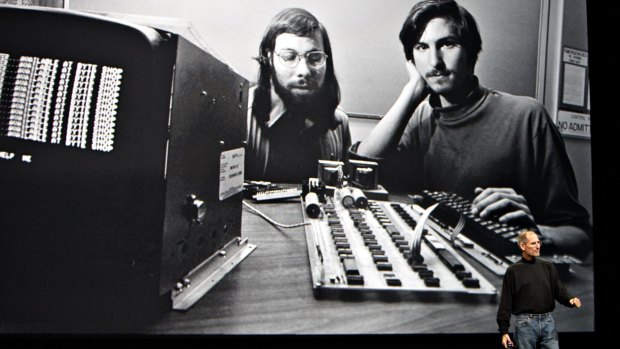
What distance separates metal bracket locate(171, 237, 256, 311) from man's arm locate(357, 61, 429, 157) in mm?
674

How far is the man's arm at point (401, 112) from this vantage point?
61.9 inches

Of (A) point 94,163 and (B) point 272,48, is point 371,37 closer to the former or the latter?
(B) point 272,48

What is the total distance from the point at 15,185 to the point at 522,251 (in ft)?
3.76

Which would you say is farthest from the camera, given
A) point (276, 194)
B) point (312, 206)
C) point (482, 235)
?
point (276, 194)

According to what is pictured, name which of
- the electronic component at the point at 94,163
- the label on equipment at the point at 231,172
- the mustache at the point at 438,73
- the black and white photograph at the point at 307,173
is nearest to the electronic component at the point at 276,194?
the black and white photograph at the point at 307,173

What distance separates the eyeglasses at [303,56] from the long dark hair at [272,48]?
0.03m

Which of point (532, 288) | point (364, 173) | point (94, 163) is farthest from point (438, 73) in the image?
point (94, 163)

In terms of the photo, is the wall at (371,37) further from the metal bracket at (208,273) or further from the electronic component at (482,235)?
the metal bracket at (208,273)

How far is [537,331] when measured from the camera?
1.14 metres

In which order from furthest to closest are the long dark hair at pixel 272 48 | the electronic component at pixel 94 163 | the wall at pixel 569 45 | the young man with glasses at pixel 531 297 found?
the wall at pixel 569 45 → the long dark hair at pixel 272 48 → the young man with glasses at pixel 531 297 → the electronic component at pixel 94 163

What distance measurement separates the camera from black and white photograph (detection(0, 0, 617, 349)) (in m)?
0.77

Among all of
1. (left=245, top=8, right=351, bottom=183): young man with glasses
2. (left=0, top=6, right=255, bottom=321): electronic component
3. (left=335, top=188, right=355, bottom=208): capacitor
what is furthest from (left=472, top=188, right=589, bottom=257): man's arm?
(left=0, top=6, right=255, bottom=321): electronic component

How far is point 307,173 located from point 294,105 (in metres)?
0.24

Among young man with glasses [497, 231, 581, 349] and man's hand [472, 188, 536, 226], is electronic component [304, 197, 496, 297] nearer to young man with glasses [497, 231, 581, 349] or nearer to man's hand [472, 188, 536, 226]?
young man with glasses [497, 231, 581, 349]
